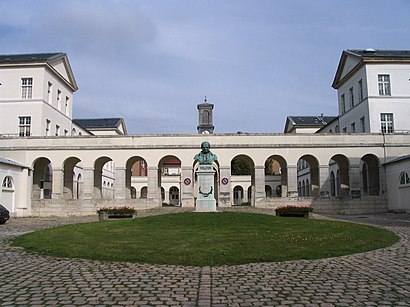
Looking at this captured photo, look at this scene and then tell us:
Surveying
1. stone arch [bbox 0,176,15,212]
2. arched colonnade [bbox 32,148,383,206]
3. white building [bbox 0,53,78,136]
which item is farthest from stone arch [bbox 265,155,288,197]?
white building [bbox 0,53,78,136]

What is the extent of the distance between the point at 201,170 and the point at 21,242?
14.3m

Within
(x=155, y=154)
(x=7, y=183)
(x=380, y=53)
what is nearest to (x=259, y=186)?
(x=155, y=154)

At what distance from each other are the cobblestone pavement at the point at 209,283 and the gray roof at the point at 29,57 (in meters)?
41.6

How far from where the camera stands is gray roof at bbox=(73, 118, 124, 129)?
7550 cm

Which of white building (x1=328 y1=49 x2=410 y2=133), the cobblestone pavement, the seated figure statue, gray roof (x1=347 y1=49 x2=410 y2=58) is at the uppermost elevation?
gray roof (x1=347 y1=49 x2=410 y2=58)

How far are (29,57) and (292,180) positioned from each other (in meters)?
33.7

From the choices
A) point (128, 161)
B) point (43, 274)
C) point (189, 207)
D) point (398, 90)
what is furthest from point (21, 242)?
point (398, 90)

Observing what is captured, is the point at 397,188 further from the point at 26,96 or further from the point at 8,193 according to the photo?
the point at 26,96

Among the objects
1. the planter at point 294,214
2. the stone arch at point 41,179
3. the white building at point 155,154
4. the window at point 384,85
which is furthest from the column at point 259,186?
the stone arch at point 41,179

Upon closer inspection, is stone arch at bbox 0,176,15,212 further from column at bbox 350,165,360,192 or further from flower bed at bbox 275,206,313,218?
column at bbox 350,165,360,192

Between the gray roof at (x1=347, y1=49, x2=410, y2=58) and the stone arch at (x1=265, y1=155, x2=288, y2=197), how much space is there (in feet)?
49.7

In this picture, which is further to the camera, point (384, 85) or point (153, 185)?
point (384, 85)

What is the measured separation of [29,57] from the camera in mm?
50781

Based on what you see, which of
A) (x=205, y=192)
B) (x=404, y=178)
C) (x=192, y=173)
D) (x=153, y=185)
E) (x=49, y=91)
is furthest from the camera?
(x=49, y=91)
